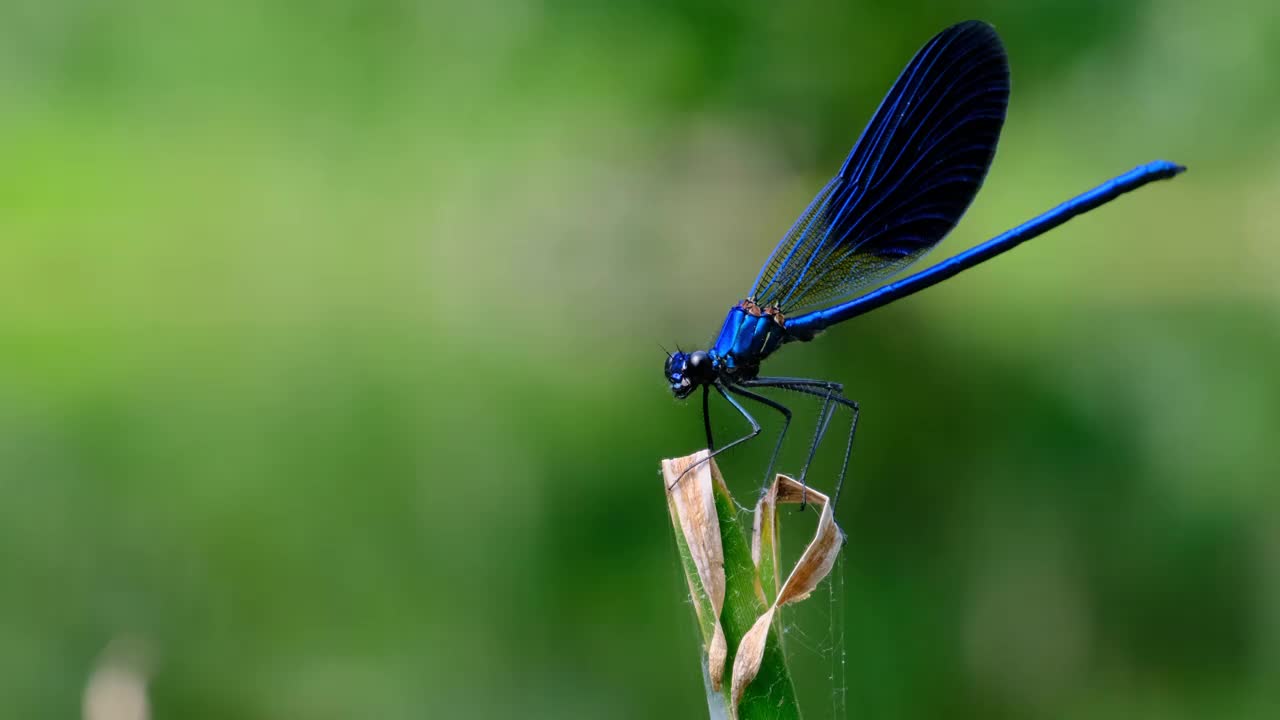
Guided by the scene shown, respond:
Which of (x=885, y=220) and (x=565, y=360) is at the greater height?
(x=885, y=220)

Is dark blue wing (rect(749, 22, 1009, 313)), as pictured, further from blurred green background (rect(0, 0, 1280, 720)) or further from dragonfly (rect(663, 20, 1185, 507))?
blurred green background (rect(0, 0, 1280, 720))

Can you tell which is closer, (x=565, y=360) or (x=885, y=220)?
(x=885, y=220)

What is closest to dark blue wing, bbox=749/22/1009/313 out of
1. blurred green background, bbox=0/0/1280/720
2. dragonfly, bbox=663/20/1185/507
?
dragonfly, bbox=663/20/1185/507

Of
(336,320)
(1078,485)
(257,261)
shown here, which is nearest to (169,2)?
(257,261)

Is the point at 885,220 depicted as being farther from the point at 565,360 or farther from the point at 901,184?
the point at 565,360

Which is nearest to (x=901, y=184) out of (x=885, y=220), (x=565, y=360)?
(x=885, y=220)

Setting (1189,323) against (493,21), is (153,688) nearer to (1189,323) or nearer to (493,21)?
(1189,323)
